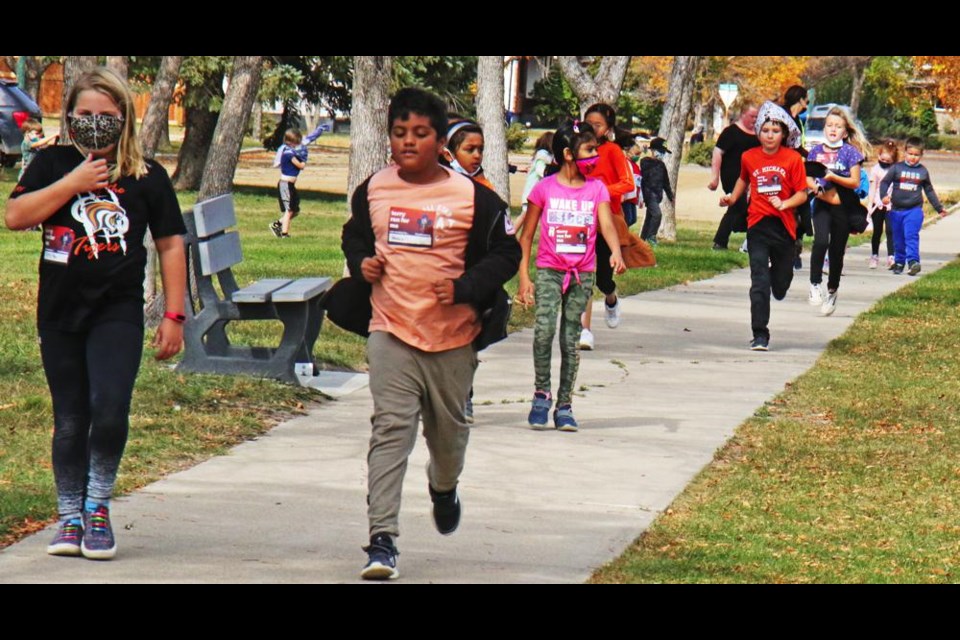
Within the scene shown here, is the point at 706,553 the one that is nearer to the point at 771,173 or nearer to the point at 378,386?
the point at 378,386

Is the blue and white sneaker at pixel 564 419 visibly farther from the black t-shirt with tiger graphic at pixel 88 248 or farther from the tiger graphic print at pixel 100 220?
the tiger graphic print at pixel 100 220

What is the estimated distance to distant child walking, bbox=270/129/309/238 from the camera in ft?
78.8

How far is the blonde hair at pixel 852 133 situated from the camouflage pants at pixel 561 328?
6313 millimetres

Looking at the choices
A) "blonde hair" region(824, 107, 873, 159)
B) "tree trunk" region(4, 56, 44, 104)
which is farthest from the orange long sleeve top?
"tree trunk" region(4, 56, 44, 104)

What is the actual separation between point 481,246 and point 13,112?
2742 cm

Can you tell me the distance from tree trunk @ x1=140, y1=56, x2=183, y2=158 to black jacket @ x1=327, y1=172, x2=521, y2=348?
676cm

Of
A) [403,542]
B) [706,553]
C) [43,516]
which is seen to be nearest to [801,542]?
[706,553]

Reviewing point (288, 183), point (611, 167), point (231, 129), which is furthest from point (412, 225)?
point (288, 183)

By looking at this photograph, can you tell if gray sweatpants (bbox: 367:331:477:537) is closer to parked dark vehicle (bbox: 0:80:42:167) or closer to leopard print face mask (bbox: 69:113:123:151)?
leopard print face mask (bbox: 69:113:123:151)

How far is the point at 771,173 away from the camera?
1255 cm

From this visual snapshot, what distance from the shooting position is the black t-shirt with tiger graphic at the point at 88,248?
5.71 m

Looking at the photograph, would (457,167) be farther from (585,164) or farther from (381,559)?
(381,559)

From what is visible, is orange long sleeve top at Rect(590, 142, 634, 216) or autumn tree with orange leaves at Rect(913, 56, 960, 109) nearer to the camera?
orange long sleeve top at Rect(590, 142, 634, 216)

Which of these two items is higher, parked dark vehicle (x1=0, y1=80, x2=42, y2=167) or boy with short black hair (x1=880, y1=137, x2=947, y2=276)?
parked dark vehicle (x1=0, y1=80, x2=42, y2=167)
